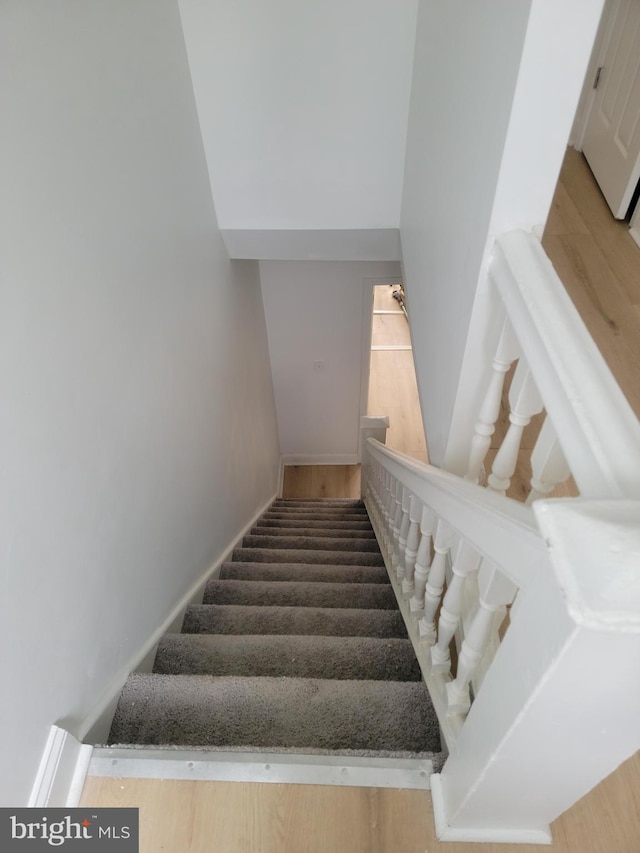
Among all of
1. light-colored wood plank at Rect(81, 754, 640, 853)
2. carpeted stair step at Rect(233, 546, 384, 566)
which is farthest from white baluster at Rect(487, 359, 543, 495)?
carpeted stair step at Rect(233, 546, 384, 566)

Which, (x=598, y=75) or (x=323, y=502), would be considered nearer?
(x=598, y=75)

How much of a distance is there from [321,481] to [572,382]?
470 centimetres

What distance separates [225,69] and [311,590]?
206cm

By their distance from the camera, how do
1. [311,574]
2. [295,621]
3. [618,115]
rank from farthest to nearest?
[618,115] → [311,574] → [295,621]

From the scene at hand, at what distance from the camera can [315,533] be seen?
3355 millimetres

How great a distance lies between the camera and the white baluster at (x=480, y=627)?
82 centimetres

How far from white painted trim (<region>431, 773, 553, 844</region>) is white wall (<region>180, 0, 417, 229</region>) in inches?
88.0

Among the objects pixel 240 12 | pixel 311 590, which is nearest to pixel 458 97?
pixel 240 12

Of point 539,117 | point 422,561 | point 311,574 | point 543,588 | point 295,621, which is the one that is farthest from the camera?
point 311,574

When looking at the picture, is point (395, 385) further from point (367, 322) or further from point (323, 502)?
point (323, 502)

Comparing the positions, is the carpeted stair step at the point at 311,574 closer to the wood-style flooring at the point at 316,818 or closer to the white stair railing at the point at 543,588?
the white stair railing at the point at 543,588

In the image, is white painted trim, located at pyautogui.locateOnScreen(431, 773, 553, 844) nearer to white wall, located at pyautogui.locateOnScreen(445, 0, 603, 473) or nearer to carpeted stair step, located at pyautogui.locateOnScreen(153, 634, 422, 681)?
carpeted stair step, located at pyautogui.locateOnScreen(153, 634, 422, 681)

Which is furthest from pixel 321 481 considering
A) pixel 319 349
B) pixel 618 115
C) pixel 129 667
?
pixel 129 667

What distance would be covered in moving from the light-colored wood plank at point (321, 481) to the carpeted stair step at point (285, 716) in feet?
12.6
